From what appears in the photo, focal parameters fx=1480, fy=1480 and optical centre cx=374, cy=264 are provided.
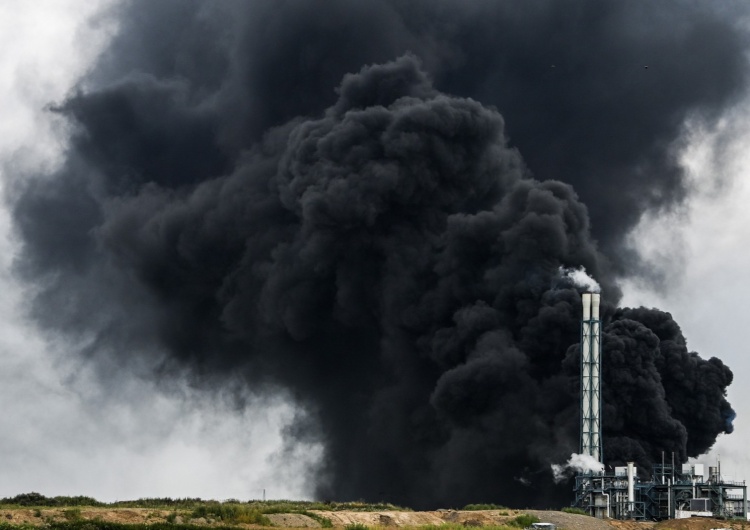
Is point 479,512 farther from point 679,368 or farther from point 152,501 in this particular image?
point 679,368

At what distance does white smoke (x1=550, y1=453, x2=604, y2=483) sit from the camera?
12962cm

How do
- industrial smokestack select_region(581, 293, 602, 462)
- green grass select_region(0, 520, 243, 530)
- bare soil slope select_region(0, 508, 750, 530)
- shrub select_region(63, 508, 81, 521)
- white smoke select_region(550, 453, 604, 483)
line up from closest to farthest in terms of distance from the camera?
green grass select_region(0, 520, 243, 530), shrub select_region(63, 508, 81, 521), bare soil slope select_region(0, 508, 750, 530), white smoke select_region(550, 453, 604, 483), industrial smokestack select_region(581, 293, 602, 462)

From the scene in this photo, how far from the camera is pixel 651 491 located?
419 feet

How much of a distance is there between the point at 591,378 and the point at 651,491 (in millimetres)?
11596

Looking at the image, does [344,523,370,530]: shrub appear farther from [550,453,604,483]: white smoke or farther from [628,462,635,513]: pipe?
[550,453,604,483]: white smoke

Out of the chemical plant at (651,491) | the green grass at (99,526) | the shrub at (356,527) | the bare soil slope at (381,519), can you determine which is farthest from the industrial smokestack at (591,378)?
the green grass at (99,526)

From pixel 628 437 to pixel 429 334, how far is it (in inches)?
940

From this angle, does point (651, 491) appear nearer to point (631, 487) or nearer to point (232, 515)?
point (631, 487)

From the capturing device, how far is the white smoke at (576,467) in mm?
129625


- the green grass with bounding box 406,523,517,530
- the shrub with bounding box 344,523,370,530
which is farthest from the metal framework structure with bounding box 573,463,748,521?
the shrub with bounding box 344,523,370,530

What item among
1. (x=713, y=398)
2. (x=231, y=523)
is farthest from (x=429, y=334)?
(x=231, y=523)

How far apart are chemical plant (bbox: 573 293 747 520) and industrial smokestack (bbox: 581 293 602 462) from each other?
89 millimetres

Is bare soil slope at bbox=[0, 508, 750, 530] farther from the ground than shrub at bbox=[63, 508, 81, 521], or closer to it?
farther from the ground

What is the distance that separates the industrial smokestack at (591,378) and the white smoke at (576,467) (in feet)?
3.36
